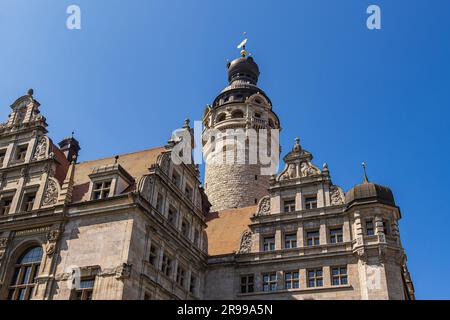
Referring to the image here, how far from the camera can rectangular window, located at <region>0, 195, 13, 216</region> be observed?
1166 inches

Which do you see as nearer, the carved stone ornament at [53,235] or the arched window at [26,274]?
the arched window at [26,274]

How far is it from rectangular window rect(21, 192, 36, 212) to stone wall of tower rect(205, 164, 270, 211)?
2030 cm

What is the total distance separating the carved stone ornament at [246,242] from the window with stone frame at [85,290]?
1211cm

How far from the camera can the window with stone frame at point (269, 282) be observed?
106 feet

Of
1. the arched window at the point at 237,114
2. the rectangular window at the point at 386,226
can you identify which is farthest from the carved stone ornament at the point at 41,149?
the arched window at the point at 237,114

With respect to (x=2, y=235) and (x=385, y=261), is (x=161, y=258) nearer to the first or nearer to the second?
(x=2, y=235)

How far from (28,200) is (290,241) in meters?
16.6

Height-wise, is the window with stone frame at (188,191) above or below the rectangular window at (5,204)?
above

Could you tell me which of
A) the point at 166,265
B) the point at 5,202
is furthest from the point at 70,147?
the point at 166,265

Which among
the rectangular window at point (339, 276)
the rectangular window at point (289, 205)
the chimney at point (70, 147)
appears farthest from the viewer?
the chimney at point (70, 147)

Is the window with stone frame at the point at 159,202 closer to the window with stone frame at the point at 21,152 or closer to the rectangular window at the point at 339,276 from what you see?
the window with stone frame at the point at 21,152

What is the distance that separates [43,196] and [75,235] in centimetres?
387

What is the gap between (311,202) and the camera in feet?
113

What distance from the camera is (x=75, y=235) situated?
26.4 m
